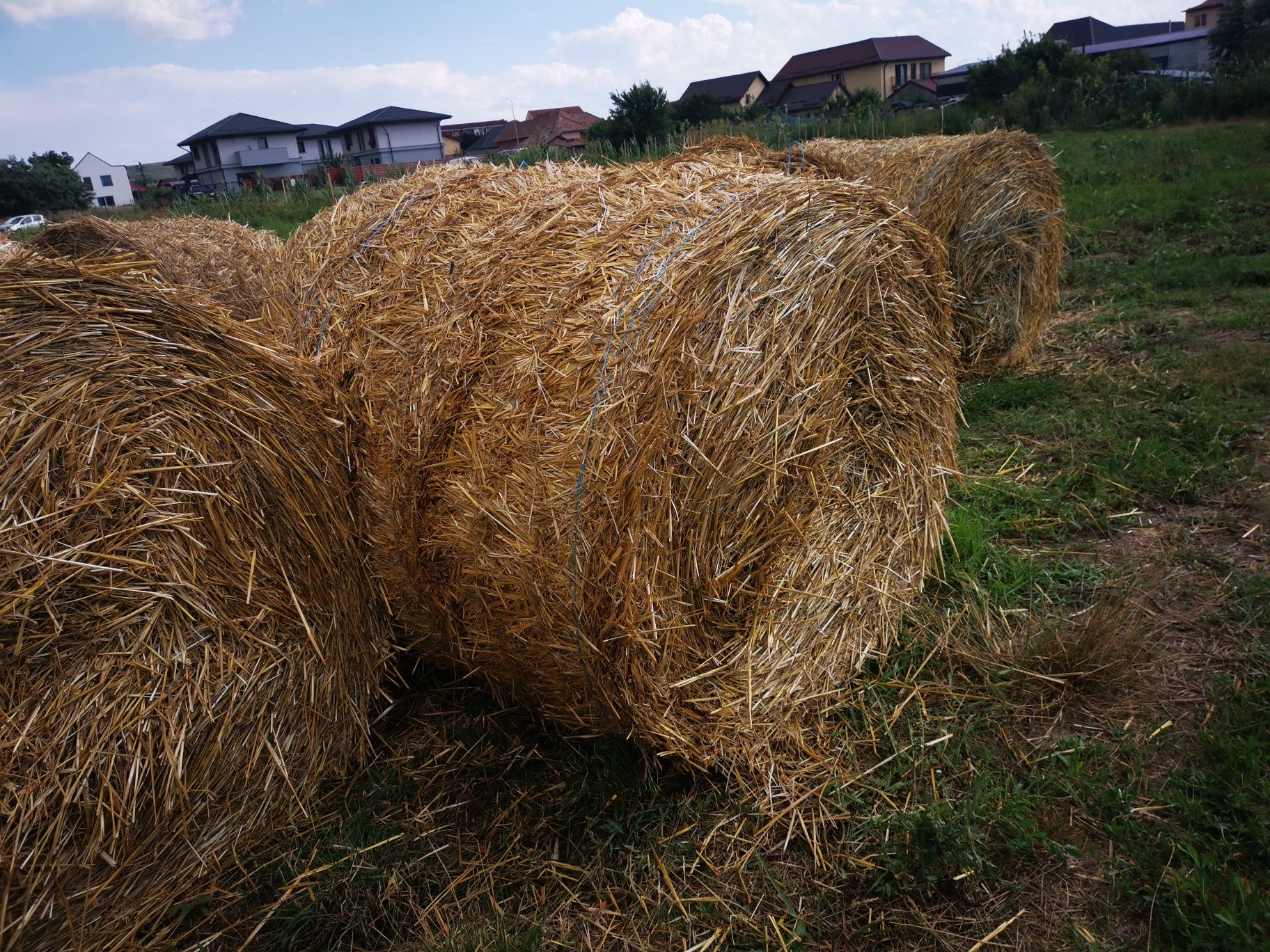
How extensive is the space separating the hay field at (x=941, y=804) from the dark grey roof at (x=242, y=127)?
66.5m

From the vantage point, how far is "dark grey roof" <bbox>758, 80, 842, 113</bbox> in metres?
56.7

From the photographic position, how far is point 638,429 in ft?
8.67

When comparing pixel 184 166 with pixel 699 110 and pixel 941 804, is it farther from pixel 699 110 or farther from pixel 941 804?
pixel 941 804

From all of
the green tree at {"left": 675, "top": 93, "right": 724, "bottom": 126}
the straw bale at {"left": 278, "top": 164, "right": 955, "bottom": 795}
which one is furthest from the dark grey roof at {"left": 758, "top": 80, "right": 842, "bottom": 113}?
the straw bale at {"left": 278, "top": 164, "right": 955, "bottom": 795}

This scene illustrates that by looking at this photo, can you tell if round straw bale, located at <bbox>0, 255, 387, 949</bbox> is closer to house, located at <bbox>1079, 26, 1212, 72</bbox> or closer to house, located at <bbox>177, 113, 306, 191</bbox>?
house, located at <bbox>1079, 26, 1212, 72</bbox>

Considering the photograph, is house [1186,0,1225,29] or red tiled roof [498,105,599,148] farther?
house [1186,0,1225,29]

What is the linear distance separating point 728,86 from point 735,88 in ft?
2.62

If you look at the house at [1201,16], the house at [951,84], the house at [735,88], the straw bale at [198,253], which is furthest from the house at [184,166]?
the house at [1201,16]

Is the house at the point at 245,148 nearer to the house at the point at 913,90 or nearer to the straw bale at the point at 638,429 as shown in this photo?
the house at the point at 913,90

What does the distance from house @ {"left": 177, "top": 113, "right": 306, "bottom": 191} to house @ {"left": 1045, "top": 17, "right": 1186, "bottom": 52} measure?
184 feet

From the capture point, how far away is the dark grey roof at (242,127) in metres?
58.8

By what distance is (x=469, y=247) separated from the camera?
335 cm

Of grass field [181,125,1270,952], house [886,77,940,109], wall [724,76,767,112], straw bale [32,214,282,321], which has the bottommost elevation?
grass field [181,125,1270,952]

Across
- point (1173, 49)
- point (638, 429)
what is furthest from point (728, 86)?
point (638, 429)
